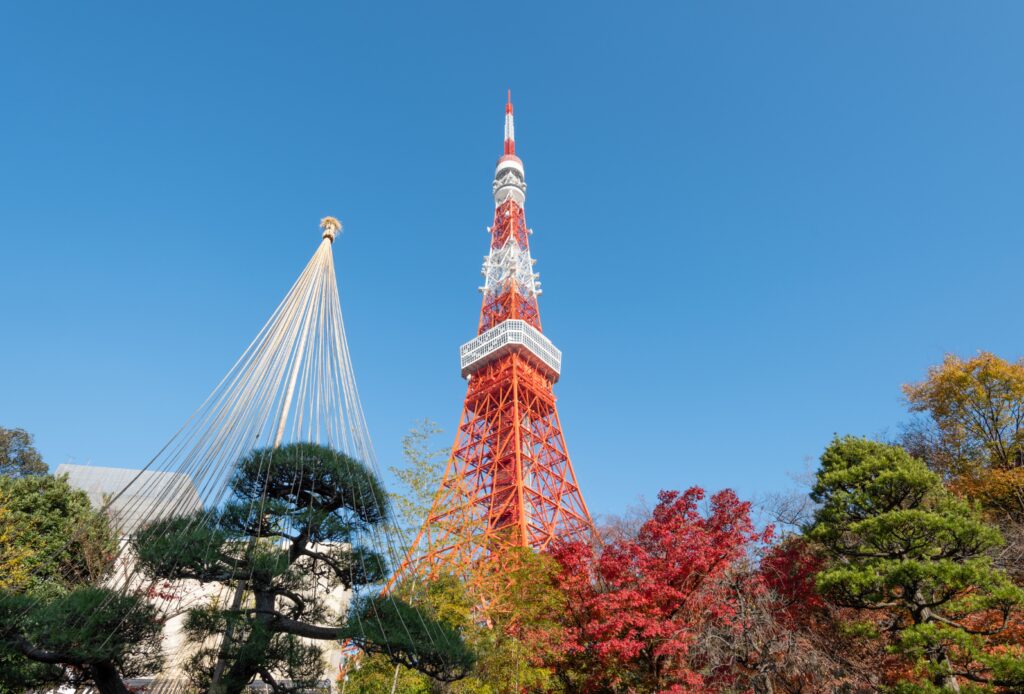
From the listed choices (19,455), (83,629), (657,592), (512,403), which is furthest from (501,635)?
(19,455)

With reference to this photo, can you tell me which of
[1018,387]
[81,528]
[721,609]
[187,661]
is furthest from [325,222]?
[1018,387]

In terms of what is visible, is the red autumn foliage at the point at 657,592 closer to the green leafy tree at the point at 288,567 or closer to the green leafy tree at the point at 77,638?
the green leafy tree at the point at 288,567

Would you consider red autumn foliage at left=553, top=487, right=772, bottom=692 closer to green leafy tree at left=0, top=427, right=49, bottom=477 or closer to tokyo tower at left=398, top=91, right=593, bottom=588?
tokyo tower at left=398, top=91, right=593, bottom=588

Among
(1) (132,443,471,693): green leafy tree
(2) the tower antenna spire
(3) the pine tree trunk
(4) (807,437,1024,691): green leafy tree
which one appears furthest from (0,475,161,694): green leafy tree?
(2) the tower antenna spire

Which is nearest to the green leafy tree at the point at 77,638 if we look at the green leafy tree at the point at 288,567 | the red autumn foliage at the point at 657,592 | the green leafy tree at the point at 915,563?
the green leafy tree at the point at 288,567

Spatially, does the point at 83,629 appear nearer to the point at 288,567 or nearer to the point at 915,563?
the point at 288,567

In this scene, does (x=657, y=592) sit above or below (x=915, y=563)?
below

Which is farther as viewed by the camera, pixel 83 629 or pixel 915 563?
pixel 915 563
